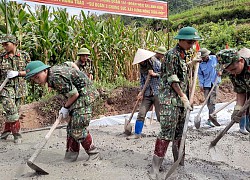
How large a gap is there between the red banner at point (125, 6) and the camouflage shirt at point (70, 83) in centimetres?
355

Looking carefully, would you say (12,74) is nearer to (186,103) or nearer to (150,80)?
(150,80)

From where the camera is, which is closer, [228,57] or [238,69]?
[228,57]

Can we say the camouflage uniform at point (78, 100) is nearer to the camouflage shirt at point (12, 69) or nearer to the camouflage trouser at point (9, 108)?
the camouflage trouser at point (9, 108)

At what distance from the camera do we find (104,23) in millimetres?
8516

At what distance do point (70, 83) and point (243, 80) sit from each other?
1947 millimetres

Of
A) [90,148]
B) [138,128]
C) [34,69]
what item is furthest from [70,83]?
[138,128]

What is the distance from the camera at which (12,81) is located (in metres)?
4.84

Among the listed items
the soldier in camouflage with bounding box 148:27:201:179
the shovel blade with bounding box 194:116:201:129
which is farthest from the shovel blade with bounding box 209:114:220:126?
the soldier in camouflage with bounding box 148:27:201:179

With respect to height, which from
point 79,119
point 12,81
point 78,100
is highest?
point 12,81

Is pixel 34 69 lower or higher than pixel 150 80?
higher

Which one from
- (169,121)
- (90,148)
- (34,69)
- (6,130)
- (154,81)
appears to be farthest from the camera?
(154,81)

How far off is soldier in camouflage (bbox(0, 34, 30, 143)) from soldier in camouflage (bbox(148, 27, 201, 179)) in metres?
2.46

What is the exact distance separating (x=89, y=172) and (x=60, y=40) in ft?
15.3

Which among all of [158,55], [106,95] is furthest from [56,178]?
[106,95]
